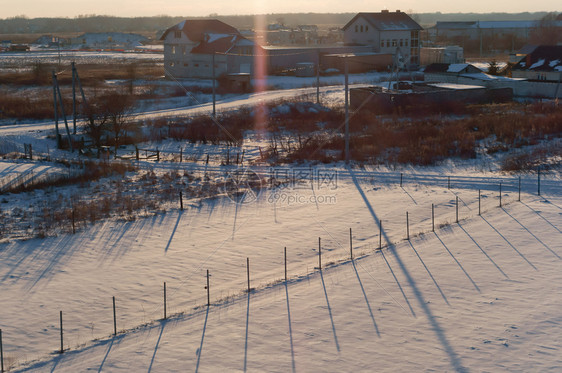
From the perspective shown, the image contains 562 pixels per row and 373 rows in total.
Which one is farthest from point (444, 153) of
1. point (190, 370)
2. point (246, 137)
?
point (190, 370)

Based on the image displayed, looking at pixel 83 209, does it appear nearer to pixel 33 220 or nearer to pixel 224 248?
pixel 33 220

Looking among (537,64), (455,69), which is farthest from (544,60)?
(455,69)

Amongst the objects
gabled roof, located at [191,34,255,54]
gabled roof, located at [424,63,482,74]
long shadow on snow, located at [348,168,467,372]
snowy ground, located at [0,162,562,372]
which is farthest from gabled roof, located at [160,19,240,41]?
long shadow on snow, located at [348,168,467,372]

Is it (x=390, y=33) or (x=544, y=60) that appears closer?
(x=544, y=60)

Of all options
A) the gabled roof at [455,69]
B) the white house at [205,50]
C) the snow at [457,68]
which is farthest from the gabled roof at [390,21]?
the snow at [457,68]

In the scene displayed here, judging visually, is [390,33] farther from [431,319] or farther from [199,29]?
[431,319]

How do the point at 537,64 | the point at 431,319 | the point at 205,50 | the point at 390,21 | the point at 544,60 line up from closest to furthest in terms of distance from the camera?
the point at 431,319 < the point at 544,60 < the point at 537,64 < the point at 205,50 < the point at 390,21
